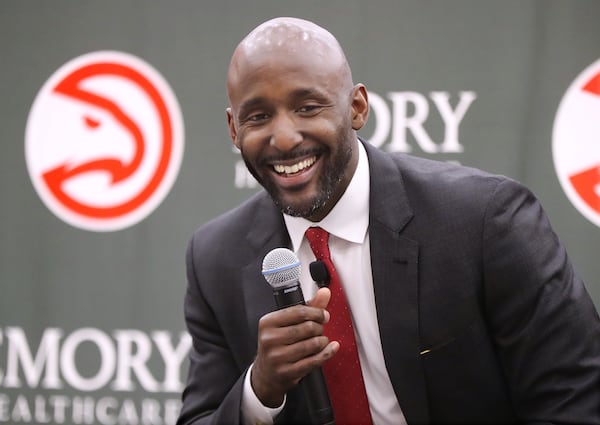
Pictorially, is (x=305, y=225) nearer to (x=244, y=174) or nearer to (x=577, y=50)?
(x=244, y=174)

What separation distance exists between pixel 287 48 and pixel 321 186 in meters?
0.30

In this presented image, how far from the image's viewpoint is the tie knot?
1862 mm

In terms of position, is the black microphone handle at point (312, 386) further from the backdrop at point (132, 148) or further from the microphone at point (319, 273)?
the backdrop at point (132, 148)

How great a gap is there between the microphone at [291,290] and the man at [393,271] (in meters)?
0.06

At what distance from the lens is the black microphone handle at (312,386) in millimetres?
1473

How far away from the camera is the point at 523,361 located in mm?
1724

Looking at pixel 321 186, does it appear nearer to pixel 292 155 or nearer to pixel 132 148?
pixel 292 155

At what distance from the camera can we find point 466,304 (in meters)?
1.75

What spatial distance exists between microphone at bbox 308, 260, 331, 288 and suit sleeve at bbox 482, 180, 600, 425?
347 millimetres

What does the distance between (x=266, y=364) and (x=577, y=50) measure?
190cm

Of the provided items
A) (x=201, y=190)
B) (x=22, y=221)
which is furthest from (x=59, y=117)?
(x=201, y=190)

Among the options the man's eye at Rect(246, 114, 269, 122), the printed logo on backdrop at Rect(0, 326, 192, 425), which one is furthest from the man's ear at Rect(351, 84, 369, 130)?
the printed logo on backdrop at Rect(0, 326, 192, 425)

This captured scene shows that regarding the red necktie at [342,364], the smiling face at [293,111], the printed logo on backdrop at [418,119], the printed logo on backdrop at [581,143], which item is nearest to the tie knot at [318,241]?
the red necktie at [342,364]

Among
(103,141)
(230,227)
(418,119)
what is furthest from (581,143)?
(103,141)
